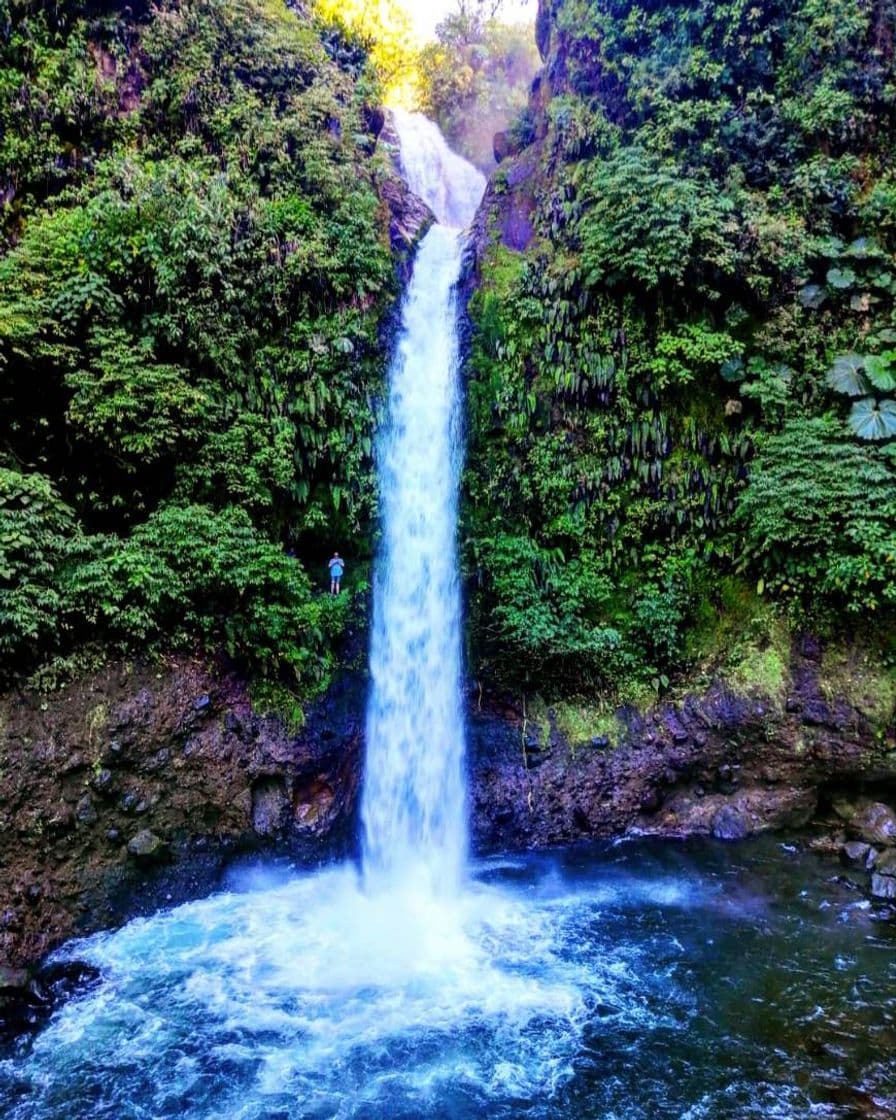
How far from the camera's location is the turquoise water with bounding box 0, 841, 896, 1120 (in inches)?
207

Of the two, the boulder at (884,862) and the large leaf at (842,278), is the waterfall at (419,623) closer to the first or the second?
the boulder at (884,862)

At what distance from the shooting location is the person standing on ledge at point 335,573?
9.91 metres

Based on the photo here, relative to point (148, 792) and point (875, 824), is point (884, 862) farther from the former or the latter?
point (148, 792)

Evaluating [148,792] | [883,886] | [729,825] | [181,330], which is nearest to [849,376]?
[729,825]

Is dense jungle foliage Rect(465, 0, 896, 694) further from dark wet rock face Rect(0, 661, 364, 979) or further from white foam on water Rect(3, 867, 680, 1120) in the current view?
white foam on water Rect(3, 867, 680, 1120)

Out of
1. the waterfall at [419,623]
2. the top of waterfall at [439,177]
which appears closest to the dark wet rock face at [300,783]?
the waterfall at [419,623]

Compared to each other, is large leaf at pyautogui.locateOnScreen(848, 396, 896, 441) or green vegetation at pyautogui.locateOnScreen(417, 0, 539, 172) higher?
green vegetation at pyautogui.locateOnScreen(417, 0, 539, 172)

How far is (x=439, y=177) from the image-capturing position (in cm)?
1822

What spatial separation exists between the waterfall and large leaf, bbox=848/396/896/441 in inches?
231

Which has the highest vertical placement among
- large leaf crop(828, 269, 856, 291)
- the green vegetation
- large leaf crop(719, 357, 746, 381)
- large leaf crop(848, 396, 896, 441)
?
Result: the green vegetation

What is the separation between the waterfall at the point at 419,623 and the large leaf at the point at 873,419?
587 centimetres

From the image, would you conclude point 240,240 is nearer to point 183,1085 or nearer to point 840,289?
point 840,289

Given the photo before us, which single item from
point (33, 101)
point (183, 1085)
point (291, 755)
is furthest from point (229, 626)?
point (33, 101)

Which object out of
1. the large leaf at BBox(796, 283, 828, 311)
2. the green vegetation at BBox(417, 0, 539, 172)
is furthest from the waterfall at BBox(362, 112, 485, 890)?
the green vegetation at BBox(417, 0, 539, 172)
